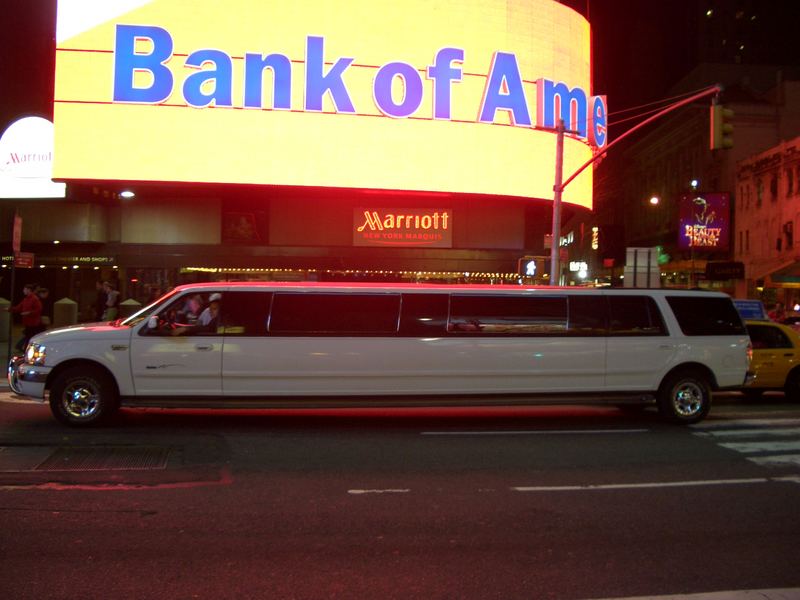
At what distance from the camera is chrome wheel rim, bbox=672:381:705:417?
1044cm

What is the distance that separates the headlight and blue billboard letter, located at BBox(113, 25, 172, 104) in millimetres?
17163

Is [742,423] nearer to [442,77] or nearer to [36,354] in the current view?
[36,354]

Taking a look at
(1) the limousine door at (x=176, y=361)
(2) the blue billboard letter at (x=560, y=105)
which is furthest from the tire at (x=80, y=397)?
(2) the blue billboard letter at (x=560, y=105)

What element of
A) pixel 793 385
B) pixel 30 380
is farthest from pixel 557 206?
pixel 30 380

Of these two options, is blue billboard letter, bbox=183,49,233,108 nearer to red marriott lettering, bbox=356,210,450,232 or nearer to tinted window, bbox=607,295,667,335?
red marriott lettering, bbox=356,210,450,232

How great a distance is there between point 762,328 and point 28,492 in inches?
508

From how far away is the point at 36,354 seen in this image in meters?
9.18

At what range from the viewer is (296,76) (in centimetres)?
2492

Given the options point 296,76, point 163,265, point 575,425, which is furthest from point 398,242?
point 575,425

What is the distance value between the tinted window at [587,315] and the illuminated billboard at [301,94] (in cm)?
1633

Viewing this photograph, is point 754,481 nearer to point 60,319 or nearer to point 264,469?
point 264,469

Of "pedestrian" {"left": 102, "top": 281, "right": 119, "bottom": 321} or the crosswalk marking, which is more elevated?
"pedestrian" {"left": 102, "top": 281, "right": 119, "bottom": 321}

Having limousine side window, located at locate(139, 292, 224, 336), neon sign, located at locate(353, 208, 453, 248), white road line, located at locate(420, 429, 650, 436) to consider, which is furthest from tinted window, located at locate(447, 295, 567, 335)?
neon sign, located at locate(353, 208, 453, 248)

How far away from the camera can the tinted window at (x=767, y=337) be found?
13.6 metres
